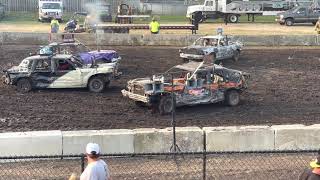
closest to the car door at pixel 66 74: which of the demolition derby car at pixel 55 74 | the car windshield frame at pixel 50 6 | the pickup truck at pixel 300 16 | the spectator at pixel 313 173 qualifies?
the demolition derby car at pixel 55 74

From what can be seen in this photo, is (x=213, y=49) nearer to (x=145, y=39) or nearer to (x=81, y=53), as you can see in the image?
(x=81, y=53)

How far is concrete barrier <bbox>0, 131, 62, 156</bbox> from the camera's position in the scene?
12109mm

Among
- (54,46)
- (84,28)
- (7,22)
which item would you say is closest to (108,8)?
(7,22)

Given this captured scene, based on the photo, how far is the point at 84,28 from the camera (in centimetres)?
4053

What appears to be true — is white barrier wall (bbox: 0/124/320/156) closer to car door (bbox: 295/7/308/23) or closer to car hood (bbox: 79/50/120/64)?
car hood (bbox: 79/50/120/64)

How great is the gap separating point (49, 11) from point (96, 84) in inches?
1376

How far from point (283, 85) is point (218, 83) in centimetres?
487

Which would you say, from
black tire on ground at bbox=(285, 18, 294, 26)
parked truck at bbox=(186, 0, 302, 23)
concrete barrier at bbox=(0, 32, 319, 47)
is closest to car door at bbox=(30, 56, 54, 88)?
concrete barrier at bbox=(0, 32, 319, 47)

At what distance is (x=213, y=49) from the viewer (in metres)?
28.6

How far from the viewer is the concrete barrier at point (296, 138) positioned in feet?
43.2

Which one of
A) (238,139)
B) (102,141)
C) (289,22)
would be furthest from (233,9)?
(102,141)

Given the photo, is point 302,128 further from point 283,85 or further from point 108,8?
point 108,8

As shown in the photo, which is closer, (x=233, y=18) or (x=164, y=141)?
(x=164, y=141)

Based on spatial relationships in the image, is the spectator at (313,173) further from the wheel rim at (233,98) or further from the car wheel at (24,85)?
the car wheel at (24,85)
